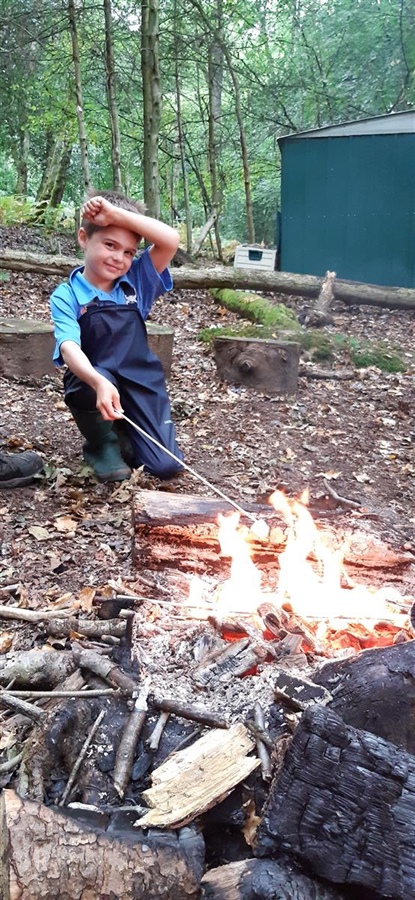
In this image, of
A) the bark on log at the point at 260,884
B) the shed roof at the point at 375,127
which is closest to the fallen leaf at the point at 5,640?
the bark on log at the point at 260,884

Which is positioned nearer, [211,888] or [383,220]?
[211,888]

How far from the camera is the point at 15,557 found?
333 cm

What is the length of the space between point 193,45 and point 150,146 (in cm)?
471

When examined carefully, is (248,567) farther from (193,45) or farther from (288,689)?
(193,45)

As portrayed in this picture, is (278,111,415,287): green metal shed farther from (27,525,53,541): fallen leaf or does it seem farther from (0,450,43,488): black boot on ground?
(27,525,53,541): fallen leaf

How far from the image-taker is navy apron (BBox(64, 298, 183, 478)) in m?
4.01

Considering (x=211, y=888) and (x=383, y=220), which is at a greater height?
(x=383, y=220)

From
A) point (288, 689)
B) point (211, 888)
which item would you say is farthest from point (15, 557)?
point (211, 888)

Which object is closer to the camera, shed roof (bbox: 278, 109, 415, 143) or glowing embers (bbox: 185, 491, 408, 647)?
glowing embers (bbox: 185, 491, 408, 647)

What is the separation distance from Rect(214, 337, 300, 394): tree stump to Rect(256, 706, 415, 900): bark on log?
498 centimetres

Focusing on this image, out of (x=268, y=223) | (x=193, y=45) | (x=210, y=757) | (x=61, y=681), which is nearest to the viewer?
(x=210, y=757)

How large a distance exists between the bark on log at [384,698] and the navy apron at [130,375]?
258 centimetres

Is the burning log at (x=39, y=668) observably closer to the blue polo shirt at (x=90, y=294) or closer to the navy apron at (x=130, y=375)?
the blue polo shirt at (x=90, y=294)

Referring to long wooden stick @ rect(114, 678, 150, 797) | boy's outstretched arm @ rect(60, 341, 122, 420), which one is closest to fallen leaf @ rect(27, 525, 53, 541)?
boy's outstretched arm @ rect(60, 341, 122, 420)
